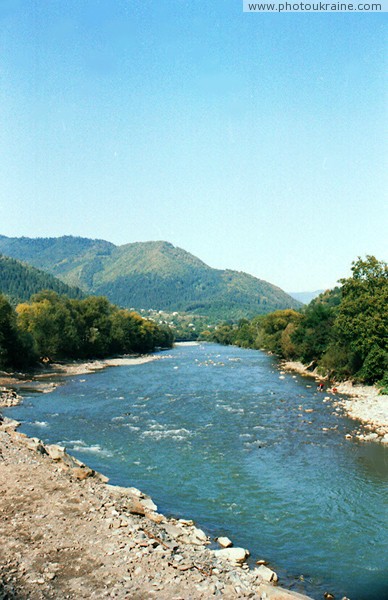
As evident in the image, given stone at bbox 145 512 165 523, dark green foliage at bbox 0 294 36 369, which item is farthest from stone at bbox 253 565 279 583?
dark green foliage at bbox 0 294 36 369

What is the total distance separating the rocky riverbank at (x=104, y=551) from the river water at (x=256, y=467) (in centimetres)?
166

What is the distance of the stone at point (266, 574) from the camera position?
12570 mm

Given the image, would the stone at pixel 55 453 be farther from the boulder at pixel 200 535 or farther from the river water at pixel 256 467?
the boulder at pixel 200 535

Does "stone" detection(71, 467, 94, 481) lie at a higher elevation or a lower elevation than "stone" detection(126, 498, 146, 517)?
lower

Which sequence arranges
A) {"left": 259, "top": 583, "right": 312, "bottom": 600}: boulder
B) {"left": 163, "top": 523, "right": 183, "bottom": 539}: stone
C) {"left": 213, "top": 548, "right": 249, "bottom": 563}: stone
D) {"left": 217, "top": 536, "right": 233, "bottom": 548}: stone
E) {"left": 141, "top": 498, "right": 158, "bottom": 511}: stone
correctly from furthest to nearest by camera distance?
{"left": 141, "top": 498, "right": 158, "bottom": 511}: stone
{"left": 217, "top": 536, "right": 233, "bottom": 548}: stone
{"left": 163, "top": 523, "right": 183, "bottom": 539}: stone
{"left": 213, "top": 548, "right": 249, "bottom": 563}: stone
{"left": 259, "top": 583, "right": 312, "bottom": 600}: boulder

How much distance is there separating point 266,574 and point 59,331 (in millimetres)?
75464

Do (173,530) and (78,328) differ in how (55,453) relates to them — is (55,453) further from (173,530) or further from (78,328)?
(78,328)

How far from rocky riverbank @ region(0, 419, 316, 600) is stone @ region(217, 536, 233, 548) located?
4cm

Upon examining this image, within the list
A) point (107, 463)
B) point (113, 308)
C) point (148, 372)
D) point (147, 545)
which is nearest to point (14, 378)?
point (148, 372)

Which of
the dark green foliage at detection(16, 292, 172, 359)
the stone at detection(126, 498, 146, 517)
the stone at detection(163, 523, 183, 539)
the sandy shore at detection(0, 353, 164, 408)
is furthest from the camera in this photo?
the dark green foliage at detection(16, 292, 172, 359)

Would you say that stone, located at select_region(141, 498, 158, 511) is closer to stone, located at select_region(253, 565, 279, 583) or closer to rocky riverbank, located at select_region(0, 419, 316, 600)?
rocky riverbank, located at select_region(0, 419, 316, 600)

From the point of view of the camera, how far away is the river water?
48.6 ft

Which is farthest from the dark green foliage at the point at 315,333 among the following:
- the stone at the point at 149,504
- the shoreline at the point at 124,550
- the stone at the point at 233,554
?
the stone at the point at 233,554

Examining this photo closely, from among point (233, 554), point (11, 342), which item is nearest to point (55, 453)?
point (233, 554)
